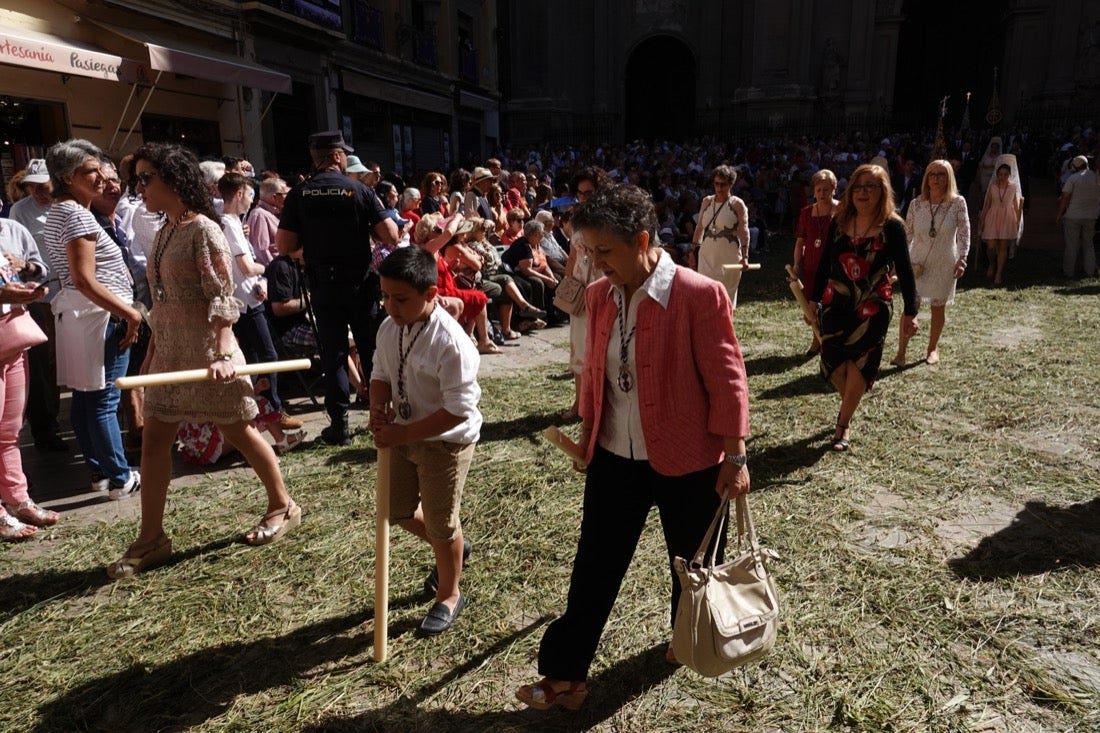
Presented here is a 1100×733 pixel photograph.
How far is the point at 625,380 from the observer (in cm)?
261

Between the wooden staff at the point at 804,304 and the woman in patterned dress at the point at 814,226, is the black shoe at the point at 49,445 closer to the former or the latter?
the wooden staff at the point at 804,304

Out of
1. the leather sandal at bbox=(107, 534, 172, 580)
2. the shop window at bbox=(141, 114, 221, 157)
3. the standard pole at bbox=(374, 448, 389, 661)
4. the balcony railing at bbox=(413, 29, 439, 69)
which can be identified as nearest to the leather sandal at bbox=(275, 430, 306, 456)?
the leather sandal at bbox=(107, 534, 172, 580)

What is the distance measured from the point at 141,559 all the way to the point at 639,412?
2887mm

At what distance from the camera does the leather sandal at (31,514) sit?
4293 mm

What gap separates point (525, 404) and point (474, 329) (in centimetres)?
226

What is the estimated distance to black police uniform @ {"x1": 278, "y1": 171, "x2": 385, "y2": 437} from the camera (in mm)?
5324

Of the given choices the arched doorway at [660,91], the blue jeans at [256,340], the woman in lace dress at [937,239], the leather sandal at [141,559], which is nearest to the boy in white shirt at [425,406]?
the leather sandal at [141,559]

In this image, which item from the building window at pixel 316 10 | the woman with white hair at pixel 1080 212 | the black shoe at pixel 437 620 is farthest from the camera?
the building window at pixel 316 10

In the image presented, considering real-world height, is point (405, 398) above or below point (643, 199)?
below

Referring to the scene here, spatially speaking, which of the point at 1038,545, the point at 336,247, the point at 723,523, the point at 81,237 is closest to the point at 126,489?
the point at 81,237

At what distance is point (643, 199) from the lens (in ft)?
8.14

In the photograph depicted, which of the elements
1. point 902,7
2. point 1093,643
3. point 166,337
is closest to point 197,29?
point 166,337

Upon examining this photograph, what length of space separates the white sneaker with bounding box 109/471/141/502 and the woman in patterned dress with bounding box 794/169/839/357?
5.96 m

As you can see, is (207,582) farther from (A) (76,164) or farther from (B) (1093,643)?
(B) (1093,643)
